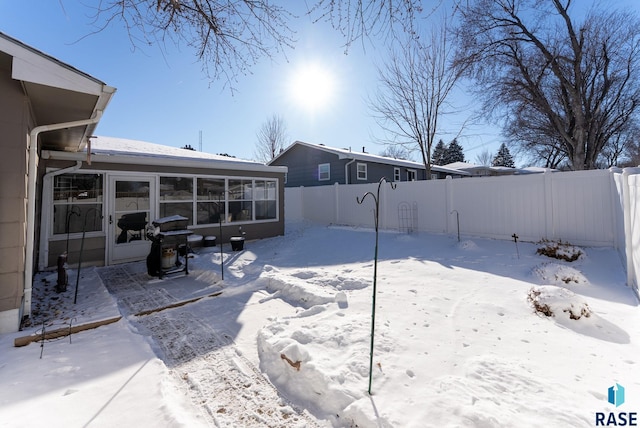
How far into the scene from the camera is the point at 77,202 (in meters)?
6.37

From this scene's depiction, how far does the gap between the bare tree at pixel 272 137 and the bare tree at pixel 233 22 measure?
21.7m

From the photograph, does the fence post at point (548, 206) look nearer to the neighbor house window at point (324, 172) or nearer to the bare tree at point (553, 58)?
the bare tree at point (553, 58)

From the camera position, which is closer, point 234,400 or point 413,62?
point 234,400

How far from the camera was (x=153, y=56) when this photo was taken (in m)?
3.76

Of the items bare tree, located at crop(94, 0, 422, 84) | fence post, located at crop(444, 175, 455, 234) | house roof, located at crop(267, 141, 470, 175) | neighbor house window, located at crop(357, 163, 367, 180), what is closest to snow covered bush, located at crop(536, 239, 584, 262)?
fence post, located at crop(444, 175, 455, 234)

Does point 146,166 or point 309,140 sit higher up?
point 309,140

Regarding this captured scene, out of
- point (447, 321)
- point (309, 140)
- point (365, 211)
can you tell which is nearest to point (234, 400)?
point (447, 321)

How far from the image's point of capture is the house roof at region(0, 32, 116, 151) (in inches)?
118

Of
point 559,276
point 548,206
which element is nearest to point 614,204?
point 548,206

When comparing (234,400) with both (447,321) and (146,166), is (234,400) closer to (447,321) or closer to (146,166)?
(447,321)

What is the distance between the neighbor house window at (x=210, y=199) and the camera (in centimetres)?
821

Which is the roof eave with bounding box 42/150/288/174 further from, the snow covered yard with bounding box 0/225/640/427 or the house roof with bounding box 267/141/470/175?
→ the house roof with bounding box 267/141/470/175

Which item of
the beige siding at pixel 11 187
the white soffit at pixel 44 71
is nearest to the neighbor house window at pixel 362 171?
the white soffit at pixel 44 71

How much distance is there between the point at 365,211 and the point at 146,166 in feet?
25.1
